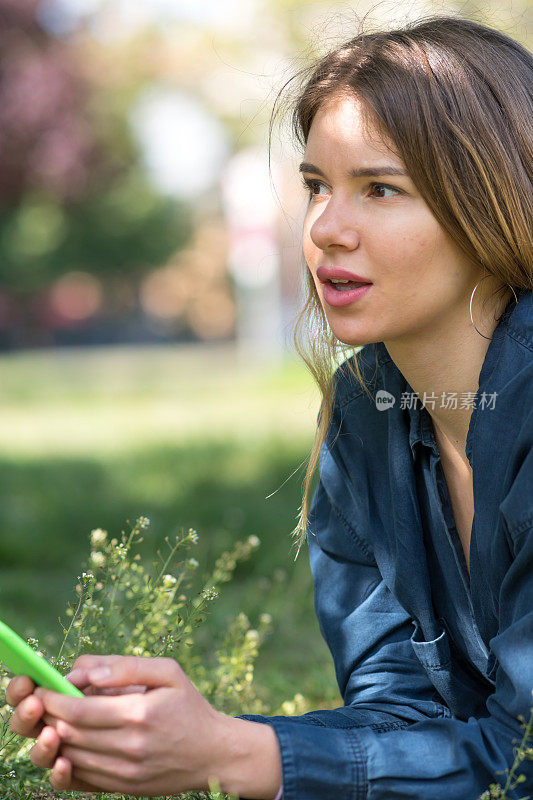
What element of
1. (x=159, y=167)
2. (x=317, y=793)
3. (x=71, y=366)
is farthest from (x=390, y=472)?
(x=159, y=167)

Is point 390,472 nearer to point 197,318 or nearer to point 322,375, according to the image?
point 322,375

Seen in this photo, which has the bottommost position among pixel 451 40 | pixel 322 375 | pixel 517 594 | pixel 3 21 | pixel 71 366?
pixel 517 594

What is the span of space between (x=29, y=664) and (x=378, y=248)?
96 cm

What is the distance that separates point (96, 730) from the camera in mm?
1414

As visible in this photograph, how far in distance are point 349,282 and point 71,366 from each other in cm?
1471

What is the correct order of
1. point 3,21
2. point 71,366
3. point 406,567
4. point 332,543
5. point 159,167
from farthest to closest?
point 159,167, point 71,366, point 3,21, point 332,543, point 406,567

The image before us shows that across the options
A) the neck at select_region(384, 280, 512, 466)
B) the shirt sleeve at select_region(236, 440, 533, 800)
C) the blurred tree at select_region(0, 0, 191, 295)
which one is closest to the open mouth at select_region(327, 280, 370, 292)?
the neck at select_region(384, 280, 512, 466)

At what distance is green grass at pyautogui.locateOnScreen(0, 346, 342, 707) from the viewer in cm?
352

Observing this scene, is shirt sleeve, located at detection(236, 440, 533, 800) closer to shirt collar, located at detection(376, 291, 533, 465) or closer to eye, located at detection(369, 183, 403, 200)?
shirt collar, located at detection(376, 291, 533, 465)

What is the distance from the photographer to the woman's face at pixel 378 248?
5.81 feet

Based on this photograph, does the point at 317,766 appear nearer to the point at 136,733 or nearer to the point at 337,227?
the point at 136,733

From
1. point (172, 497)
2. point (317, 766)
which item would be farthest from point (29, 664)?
point (172, 497)

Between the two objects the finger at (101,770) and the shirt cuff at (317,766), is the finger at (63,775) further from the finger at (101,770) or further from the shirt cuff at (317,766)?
the shirt cuff at (317,766)

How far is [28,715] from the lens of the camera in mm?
1429
